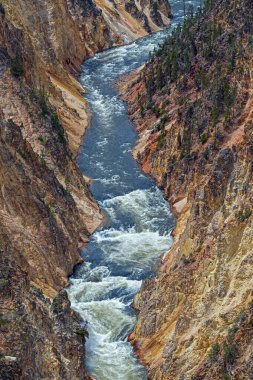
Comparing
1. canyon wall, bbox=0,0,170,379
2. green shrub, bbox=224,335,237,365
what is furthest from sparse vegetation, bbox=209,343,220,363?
canyon wall, bbox=0,0,170,379

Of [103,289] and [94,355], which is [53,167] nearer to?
[103,289]

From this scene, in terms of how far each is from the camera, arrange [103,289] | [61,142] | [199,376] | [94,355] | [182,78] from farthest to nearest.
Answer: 1. [182,78]
2. [61,142]
3. [103,289]
4. [94,355]
5. [199,376]

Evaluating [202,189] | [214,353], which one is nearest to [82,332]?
[214,353]

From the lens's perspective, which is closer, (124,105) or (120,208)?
(120,208)

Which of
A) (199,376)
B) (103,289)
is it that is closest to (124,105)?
(103,289)

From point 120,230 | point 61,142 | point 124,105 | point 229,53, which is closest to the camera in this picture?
point 120,230

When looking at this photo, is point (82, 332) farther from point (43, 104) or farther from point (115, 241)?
point (43, 104)

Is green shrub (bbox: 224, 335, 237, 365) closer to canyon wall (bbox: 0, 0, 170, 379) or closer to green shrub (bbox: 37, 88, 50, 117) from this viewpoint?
canyon wall (bbox: 0, 0, 170, 379)

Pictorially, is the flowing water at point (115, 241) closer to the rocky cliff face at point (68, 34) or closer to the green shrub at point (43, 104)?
the rocky cliff face at point (68, 34)
